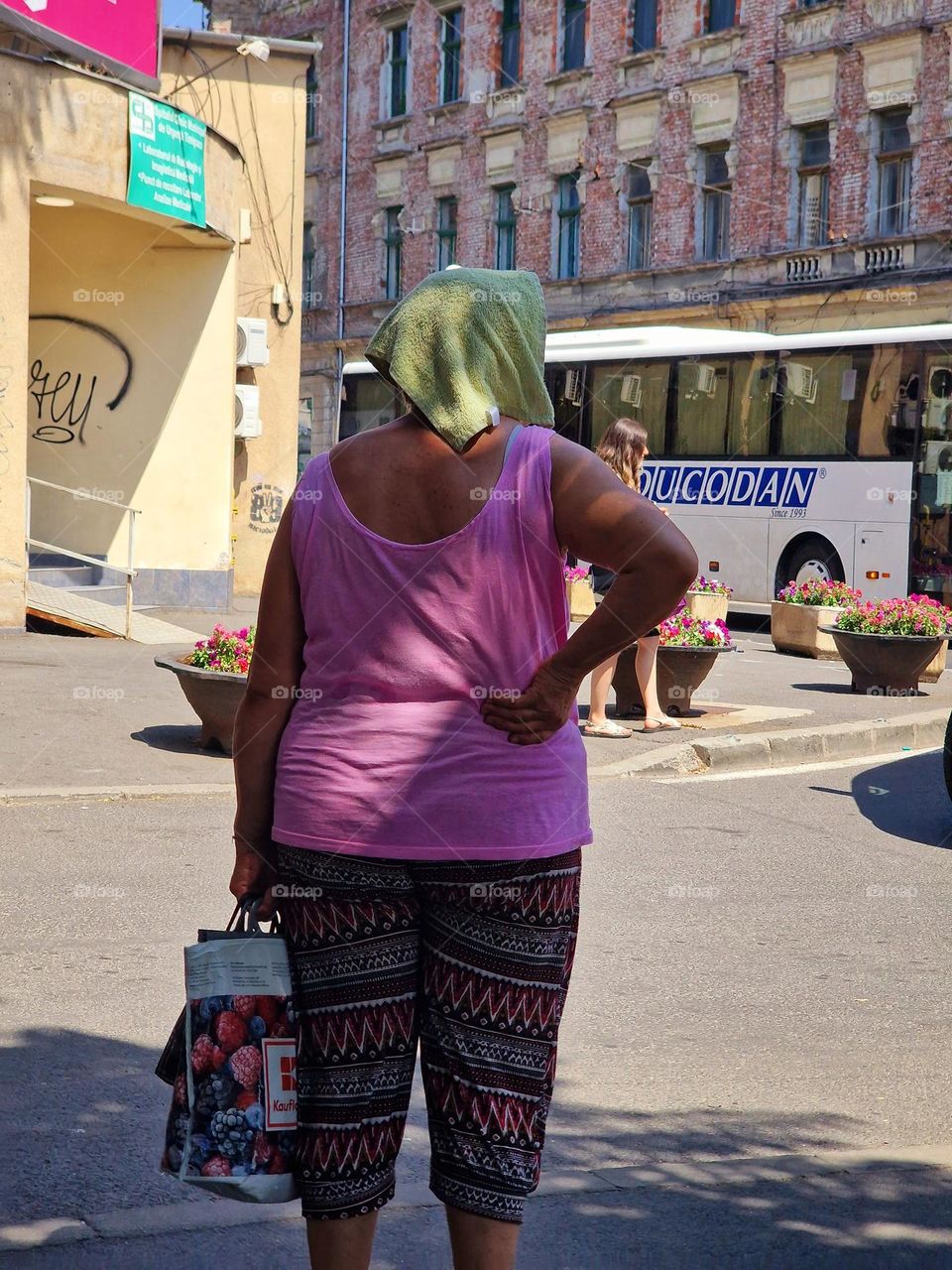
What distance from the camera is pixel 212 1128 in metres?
2.60

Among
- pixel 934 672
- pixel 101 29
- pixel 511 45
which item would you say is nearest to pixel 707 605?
pixel 934 672

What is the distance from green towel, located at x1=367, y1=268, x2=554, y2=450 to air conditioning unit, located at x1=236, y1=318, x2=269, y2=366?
58.1 ft

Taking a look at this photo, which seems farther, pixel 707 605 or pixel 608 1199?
pixel 707 605

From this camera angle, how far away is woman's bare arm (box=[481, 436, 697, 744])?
8.46 ft

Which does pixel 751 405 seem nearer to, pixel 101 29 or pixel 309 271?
pixel 101 29

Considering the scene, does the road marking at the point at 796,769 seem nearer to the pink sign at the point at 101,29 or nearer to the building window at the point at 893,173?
the pink sign at the point at 101,29

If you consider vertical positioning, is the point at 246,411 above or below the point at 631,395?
below

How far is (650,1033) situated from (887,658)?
31.6 ft

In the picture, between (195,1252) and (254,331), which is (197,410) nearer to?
(254,331)

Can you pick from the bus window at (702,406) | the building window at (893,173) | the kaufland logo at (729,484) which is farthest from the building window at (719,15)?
the kaufland logo at (729,484)

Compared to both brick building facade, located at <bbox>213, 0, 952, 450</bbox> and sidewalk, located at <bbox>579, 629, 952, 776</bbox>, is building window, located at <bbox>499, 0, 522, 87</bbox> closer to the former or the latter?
brick building facade, located at <bbox>213, 0, 952, 450</bbox>

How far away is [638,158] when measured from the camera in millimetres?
35094

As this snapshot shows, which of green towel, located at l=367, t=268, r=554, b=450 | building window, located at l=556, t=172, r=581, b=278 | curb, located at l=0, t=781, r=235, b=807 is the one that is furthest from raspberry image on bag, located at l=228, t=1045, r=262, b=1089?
building window, located at l=556, t=172, r=581, b=278

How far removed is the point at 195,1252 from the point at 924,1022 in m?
2.68
